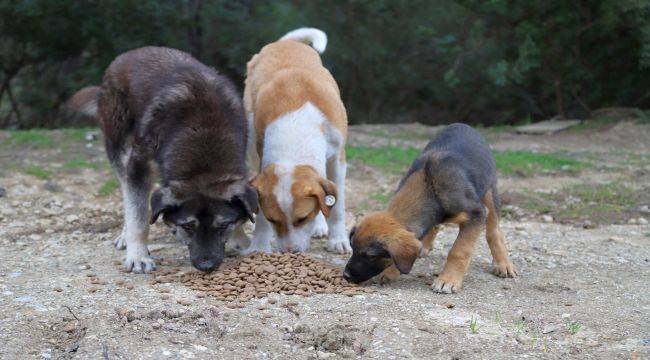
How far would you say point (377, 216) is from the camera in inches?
250

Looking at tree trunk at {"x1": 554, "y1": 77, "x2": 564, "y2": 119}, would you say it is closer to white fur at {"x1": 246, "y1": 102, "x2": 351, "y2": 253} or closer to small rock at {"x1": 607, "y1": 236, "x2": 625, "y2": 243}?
small rock at {"x1": 607, "y1": 236, "x2": 625, "y2": 243}

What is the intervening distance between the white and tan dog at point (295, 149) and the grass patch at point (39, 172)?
11.4 feet

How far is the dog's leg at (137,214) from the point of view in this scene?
7047mm

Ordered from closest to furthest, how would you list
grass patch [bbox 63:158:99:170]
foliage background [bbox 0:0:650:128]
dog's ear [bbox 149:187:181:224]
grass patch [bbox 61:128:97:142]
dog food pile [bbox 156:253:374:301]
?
dog food pile [bbox 156:253:374:301], dog's ear [bbox 149:187:181:224], grass patch [bbox 63:158:99:170], grass patch [bbox 61:128:97:142], foliage background [bbox 0:0:650:128]

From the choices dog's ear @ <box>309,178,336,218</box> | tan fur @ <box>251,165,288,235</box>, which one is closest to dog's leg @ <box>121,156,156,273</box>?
tan fur @ <box>251,165,288,235</box>

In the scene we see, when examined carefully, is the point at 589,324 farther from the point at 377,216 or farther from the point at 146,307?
the point at 146,307

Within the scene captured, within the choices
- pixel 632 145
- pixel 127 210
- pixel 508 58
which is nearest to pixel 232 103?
pixel 127 210

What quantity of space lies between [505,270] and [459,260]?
728mm

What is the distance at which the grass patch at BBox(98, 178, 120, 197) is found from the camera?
10.1 m

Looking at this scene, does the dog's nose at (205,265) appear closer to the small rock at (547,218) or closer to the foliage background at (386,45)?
the small rock at (547,218)

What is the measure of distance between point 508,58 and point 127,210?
37.2ft

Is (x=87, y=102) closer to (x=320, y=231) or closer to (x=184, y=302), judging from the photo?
(x=320, y=231)

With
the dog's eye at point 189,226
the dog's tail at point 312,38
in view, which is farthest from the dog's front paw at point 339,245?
the dog's tail at point 312,38

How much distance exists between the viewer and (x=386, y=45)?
17.8 meters
